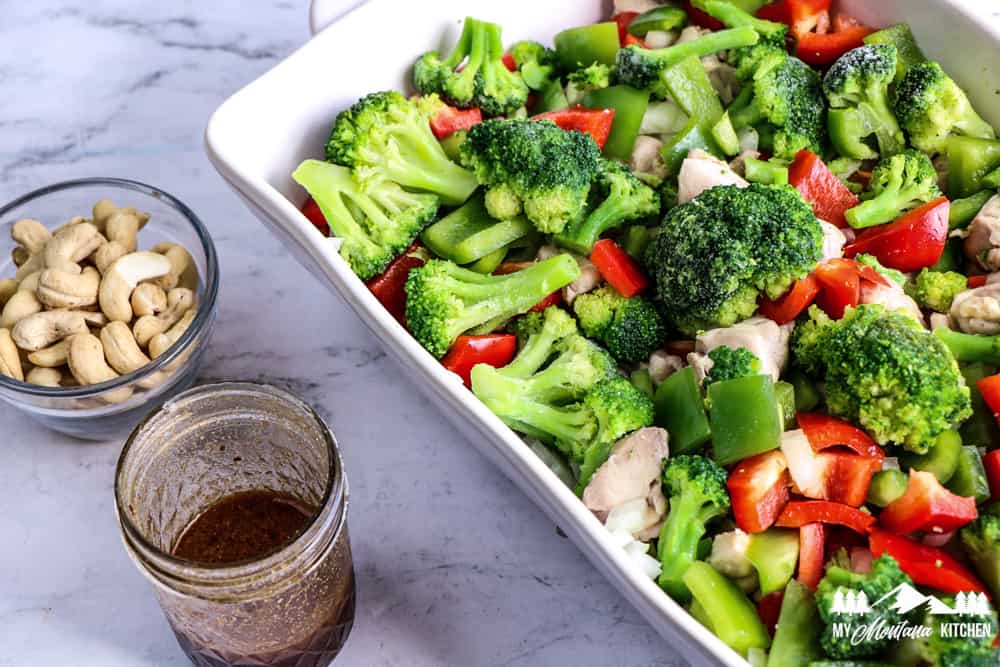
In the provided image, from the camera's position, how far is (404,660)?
2363 millimetres

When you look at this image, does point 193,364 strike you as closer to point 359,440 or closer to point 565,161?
point 359,440

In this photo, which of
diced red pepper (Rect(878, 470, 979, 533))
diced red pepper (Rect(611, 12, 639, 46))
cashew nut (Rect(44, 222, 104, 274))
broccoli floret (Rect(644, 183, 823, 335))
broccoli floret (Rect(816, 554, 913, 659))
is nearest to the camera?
broccoli floret (Rect(816, 554, 913, 659))

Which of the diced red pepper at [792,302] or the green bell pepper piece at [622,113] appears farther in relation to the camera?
the green bell pepper piece at [622,113]

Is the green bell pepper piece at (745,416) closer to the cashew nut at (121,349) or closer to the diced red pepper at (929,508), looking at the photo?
the diced red pepper at (929,508)

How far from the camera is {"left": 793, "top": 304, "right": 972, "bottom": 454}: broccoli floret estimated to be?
6.34 feet

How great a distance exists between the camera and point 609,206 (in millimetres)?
2295

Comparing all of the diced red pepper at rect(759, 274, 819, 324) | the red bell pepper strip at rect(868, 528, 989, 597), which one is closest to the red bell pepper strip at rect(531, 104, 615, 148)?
the diced red pepper at rect(759, 274, 819, 324)

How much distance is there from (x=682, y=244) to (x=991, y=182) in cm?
77

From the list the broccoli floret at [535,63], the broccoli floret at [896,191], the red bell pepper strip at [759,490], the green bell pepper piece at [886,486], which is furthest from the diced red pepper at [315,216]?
the green bell pepper piece at [886,486]

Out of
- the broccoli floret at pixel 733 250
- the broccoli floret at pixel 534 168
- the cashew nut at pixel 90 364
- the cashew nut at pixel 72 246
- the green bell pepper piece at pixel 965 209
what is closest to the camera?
the broccoli floret at pixel 733 250

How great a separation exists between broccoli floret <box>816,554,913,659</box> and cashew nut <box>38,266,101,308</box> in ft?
5.98

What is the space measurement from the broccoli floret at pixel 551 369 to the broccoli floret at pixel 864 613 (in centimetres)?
63

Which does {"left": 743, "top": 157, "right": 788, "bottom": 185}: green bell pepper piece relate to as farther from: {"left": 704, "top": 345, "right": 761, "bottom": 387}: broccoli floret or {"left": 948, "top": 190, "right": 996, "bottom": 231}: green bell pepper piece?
{"left": 704, "top": 345, "right": 761, "bottom": 387}: broccoli floret

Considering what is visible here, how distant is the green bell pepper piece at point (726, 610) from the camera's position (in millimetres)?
1825
